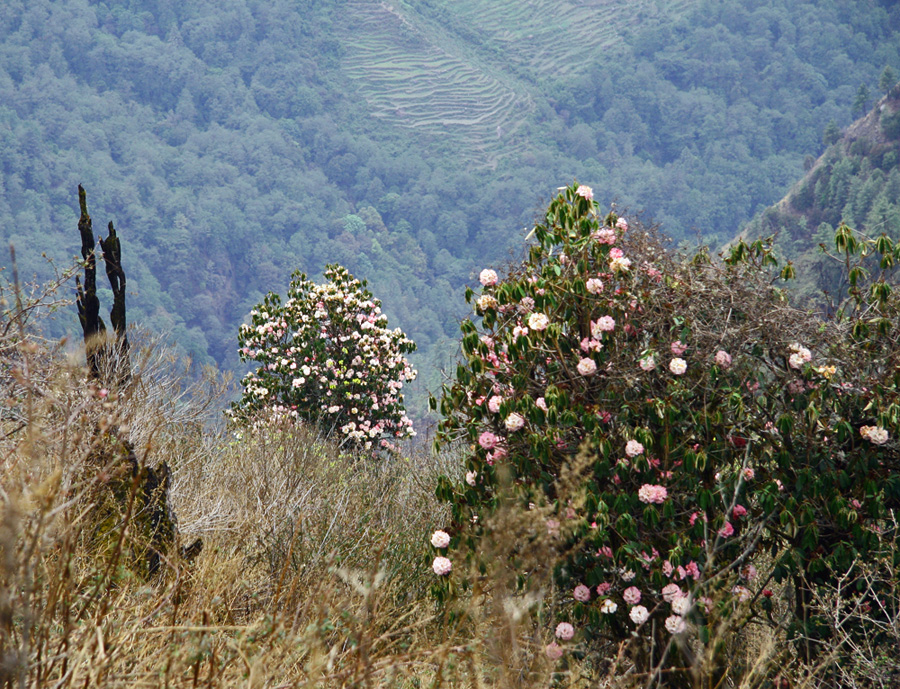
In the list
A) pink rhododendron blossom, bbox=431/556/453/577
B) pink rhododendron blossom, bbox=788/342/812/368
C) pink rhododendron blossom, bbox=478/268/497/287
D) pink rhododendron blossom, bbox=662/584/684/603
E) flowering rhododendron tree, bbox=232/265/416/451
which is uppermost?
pink rhododendron blossom, bbox=788/342/812/368

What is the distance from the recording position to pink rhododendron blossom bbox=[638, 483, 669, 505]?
3.40m

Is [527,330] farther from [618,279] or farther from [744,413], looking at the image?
[744,413]

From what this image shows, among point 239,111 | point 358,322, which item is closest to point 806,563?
point 358,322

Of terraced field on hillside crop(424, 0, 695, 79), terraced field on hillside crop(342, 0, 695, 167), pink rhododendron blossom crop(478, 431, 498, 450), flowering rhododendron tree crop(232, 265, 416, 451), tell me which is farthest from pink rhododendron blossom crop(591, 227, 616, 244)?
terraced field on hillside crop(424, 0, 695, 79)

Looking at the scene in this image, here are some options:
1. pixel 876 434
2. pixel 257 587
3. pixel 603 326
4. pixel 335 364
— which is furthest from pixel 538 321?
pixel 335 364

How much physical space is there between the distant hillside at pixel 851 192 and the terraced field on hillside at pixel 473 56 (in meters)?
62.1

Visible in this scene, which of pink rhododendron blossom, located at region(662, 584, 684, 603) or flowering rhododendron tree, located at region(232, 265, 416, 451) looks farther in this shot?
flowering rhododendron tree, located at region(232, 265, 416, 451)

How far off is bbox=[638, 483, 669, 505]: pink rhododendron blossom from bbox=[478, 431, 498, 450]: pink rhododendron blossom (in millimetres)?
715

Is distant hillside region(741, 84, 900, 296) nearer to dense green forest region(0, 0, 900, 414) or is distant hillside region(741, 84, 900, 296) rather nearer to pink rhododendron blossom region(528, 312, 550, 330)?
dense green forest region(0, 0, 900, 414)

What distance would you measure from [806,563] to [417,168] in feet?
410

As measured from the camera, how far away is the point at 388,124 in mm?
132000

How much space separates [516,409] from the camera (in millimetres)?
3617

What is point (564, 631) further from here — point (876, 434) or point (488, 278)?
point (488, 278)

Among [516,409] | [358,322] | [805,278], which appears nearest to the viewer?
[516,409]
